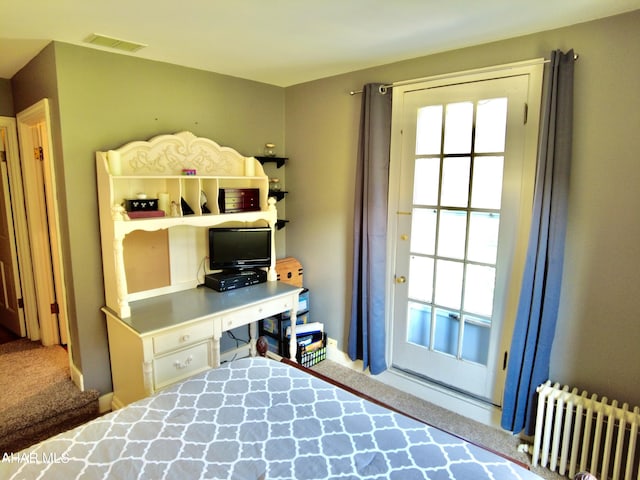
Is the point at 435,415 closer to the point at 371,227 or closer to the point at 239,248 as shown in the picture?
the point at 371,227

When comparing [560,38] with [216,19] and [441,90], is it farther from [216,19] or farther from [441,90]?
[216,19]

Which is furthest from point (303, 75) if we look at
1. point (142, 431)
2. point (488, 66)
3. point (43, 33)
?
point (142, 431)

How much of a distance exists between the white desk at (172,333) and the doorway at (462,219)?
1.04 meters

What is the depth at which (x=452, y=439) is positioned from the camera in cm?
144

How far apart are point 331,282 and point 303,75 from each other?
1.69 meters

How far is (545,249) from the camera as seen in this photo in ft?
6.85

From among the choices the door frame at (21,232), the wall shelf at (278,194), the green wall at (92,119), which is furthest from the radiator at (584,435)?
the door frame at (21,232)

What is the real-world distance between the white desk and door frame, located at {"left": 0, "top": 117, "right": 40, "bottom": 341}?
1.24m

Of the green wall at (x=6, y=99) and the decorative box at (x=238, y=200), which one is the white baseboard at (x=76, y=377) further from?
the green wall at (x=6, y=99)

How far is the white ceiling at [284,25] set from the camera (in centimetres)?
177

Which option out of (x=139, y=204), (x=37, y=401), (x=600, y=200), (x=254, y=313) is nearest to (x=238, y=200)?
(x=139, y=204)

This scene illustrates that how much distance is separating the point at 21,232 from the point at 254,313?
2111 mm

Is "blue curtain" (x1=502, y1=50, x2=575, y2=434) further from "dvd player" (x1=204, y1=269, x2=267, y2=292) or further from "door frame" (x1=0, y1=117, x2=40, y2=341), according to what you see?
"door frame" (x1=0, y1=117, x2=40, y2=341)

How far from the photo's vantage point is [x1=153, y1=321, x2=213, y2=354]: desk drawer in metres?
2.26
